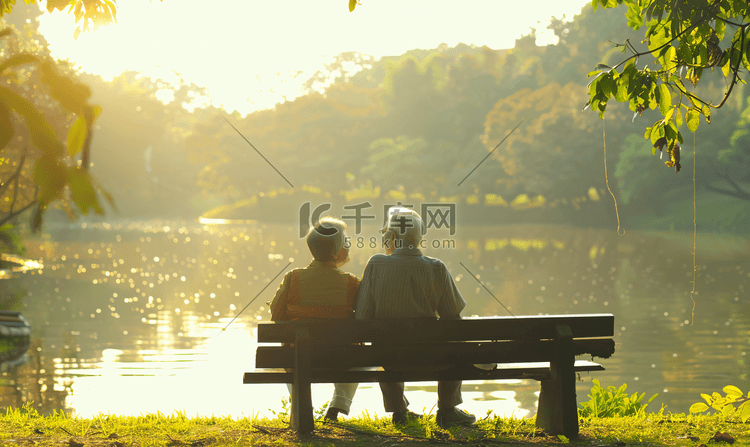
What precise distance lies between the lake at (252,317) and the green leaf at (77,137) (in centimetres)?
372

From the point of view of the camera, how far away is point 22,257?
2206cm

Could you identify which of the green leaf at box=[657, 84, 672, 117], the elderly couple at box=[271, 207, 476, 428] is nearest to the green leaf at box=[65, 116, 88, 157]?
Result: the elderly couple at box=[271, 207, 476, 428]

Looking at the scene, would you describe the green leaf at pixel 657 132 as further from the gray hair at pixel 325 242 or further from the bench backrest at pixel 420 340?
the gray hair at pixel 325 242

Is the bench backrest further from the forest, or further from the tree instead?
the forest

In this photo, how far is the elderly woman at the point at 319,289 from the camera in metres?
3.57

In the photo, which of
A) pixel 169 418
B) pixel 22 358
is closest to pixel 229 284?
pixel 22 358

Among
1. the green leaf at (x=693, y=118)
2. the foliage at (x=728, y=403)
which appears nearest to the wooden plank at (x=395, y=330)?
the foliage at (x=728, y=403)

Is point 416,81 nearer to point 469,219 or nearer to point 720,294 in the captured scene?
point 469,219

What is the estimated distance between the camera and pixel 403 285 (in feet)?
11.6

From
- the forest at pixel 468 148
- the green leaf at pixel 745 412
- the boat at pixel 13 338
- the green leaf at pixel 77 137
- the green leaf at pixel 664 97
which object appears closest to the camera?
the green leaf at pixel 77 137

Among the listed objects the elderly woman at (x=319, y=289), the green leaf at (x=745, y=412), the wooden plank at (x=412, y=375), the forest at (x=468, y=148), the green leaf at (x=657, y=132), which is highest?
the forest at (x=468, y=148)

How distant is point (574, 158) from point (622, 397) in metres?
37.3

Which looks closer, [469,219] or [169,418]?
[169,418]

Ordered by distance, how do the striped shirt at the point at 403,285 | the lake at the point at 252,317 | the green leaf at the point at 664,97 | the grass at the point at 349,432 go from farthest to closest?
the lake at the point at 252,317
the striped shirt at the point at 403,285
the grass at the point at 349,432
the green leaf at the point at 664,97
